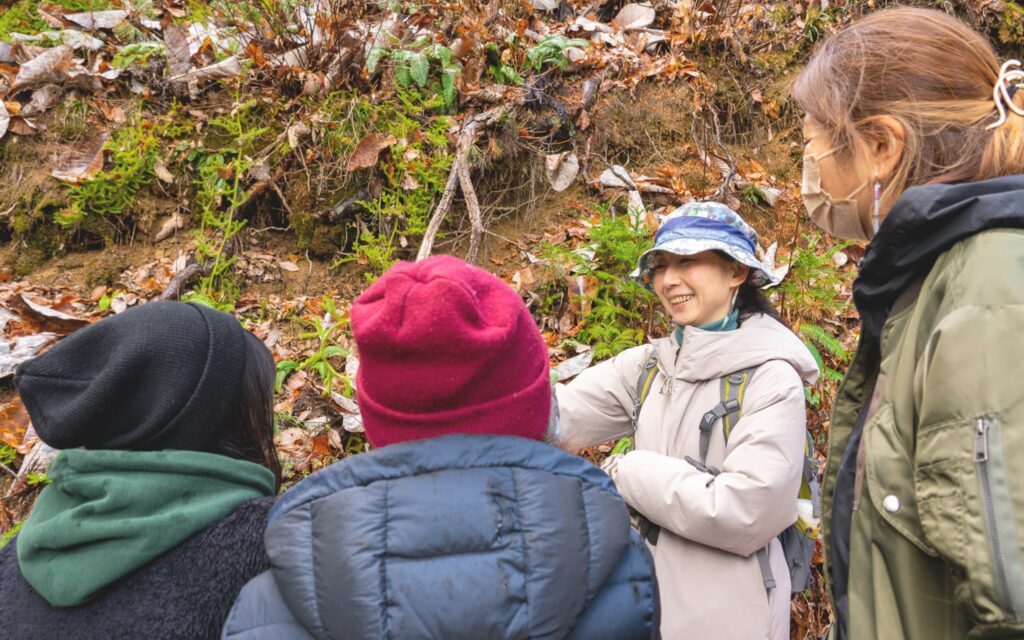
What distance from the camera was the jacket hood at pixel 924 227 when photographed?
137cm

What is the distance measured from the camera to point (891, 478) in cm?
142

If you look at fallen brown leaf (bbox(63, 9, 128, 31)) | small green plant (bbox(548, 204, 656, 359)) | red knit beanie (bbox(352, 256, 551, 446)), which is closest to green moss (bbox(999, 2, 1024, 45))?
small green plant (bbox(548, 204, 656, 359))

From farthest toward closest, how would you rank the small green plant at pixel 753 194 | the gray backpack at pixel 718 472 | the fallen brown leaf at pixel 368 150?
the small green plant at pixel 753 194, the fallen brown leaf at pixel 368 150, the gray backpack at pixel 718 472

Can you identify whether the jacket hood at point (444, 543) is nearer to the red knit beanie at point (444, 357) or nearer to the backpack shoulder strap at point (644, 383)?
the red knit beanie at point (444, 357)

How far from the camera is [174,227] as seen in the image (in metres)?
4.99

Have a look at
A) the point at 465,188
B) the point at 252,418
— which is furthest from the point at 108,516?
A: the point at 465,188

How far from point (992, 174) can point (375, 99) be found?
15.3ft

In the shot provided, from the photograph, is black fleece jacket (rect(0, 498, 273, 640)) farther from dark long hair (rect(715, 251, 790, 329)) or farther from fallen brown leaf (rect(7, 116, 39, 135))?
fallen brown leaf (rect(7, 116, 39, 135))

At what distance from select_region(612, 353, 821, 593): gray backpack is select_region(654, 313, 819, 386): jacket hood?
0.06 meters

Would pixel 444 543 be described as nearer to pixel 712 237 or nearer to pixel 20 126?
pixel 712 237

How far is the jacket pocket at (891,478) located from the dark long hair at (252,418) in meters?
1.65

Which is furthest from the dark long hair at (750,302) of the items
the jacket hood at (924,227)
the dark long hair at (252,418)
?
the dark long hair at (252,418)

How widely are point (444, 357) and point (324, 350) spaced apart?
3.11 m

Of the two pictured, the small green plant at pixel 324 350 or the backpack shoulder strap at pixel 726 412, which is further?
the small green plant at pixel 324 350
